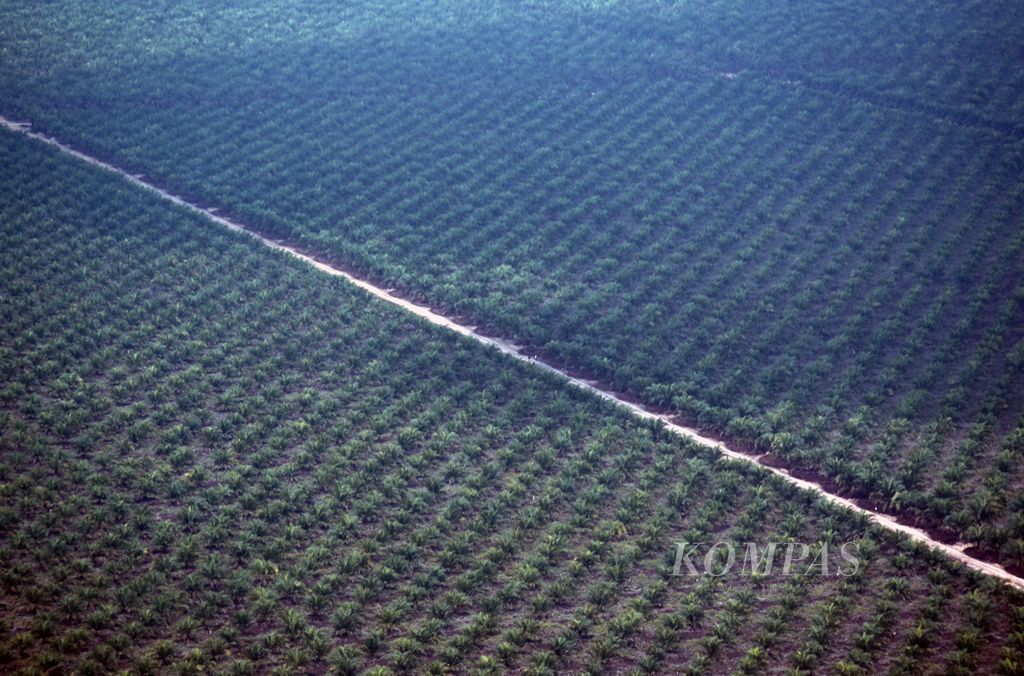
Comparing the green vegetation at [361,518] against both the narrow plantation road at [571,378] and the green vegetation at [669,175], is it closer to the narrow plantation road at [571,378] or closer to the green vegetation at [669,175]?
the narrow plantation road at [571,378]

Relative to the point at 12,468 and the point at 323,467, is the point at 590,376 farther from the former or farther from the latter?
the point at 12,468

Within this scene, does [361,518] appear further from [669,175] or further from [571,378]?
[669,175]

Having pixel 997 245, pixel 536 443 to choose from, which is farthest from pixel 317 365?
pixel 997 245

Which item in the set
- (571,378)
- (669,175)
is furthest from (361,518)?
(669,175)

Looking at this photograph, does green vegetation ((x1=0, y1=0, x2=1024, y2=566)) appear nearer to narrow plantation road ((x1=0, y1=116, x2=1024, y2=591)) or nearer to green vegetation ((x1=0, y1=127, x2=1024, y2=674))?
narrow plantation road ((x1=0, y1=116, x2=1024, y2=591))

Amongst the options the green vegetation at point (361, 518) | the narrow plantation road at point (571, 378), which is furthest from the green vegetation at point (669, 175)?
the green vegetation at point (361, 518)

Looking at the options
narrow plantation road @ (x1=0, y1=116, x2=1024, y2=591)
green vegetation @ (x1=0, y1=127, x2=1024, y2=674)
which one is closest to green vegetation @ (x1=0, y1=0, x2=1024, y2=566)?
narrow plantation road @ (x1=0, y1=116, x2=1024, y2=591)
